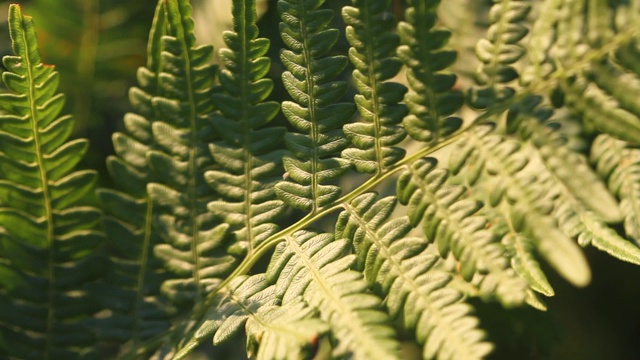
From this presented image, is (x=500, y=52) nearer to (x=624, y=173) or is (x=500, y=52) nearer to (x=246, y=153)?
(x=624, y=173)

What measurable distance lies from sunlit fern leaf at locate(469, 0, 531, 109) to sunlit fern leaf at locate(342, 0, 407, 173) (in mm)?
92

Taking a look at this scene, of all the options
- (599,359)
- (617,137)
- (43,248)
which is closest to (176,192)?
(43,248)

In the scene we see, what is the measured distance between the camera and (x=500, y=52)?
0.81 meters

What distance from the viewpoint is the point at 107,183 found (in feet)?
4.05

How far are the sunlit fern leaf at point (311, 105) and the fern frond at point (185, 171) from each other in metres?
0.10

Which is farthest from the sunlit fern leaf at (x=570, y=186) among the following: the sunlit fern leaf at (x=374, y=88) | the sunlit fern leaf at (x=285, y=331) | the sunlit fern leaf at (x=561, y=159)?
the sunlit fern leaf at (x=285, y=331)

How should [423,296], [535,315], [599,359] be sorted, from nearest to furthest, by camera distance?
[423,296] → [535,315] → [599,359]

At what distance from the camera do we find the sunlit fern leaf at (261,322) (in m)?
0.68

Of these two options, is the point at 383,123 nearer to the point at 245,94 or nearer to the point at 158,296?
the point at 245,94

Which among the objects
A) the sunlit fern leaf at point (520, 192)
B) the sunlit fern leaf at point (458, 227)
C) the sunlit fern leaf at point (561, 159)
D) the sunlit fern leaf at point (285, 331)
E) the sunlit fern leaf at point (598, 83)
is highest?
the sunlit fern leaf at point (598, 83)

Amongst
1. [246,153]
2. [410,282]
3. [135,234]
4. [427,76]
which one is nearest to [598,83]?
[427,76]

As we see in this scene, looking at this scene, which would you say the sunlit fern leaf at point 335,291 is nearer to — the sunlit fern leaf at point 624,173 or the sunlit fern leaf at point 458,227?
the sunlit fern leaf at point 458,227

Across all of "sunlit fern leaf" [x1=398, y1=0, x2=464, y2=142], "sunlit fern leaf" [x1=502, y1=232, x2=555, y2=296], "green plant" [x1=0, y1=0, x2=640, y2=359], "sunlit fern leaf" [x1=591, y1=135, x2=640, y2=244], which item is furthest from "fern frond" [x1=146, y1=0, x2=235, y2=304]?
"sunlit fern leaf" [x1=591, y1=135, x2=640, y2=244]

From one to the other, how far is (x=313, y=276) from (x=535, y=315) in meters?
0.42
